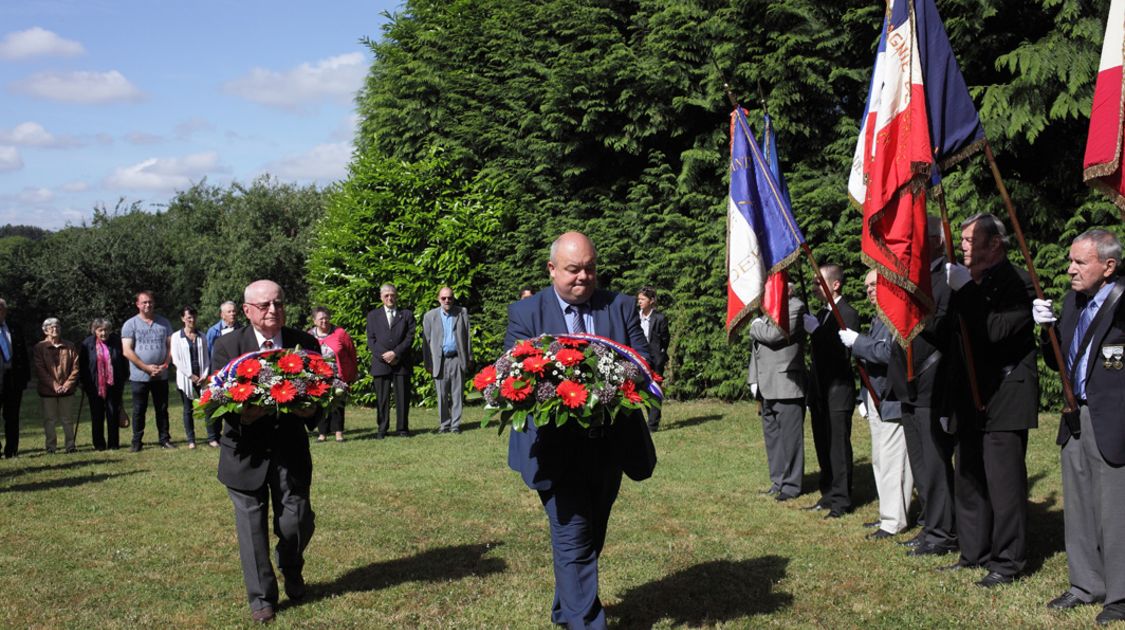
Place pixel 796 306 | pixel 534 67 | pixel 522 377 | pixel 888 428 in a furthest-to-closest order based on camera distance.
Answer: pixel 534 67
pixel 796 306
pixel 888 428
pixel 522 377

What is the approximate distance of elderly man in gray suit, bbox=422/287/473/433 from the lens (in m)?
15.5

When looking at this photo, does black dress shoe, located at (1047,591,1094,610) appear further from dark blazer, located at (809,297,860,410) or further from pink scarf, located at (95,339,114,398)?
pink scarf, located at (95,339,114,398)

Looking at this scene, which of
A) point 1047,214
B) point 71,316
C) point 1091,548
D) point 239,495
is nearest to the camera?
point 1091,548

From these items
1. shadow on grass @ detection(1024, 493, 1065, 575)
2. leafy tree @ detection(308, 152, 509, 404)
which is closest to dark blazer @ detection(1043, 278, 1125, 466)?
shadow on grass @ detection(1024, 493, 1065, 575)

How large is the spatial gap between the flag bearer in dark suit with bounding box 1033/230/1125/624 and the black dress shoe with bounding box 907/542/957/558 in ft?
4.41

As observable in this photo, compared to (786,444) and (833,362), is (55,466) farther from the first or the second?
(833,362)

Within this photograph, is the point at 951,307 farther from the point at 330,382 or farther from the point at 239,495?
the point at 239,495

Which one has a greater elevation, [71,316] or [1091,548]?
[71,316]

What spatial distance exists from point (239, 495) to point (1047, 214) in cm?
1144

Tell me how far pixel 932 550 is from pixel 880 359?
1534mm

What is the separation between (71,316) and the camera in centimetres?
4344

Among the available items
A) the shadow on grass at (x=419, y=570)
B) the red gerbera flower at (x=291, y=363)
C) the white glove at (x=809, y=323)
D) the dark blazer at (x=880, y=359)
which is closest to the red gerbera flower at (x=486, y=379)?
the red gerbera flower at (x=291, y=363)

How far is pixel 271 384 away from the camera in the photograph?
236 inches

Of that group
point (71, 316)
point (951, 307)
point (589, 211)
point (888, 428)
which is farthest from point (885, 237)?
point (71, 316)
